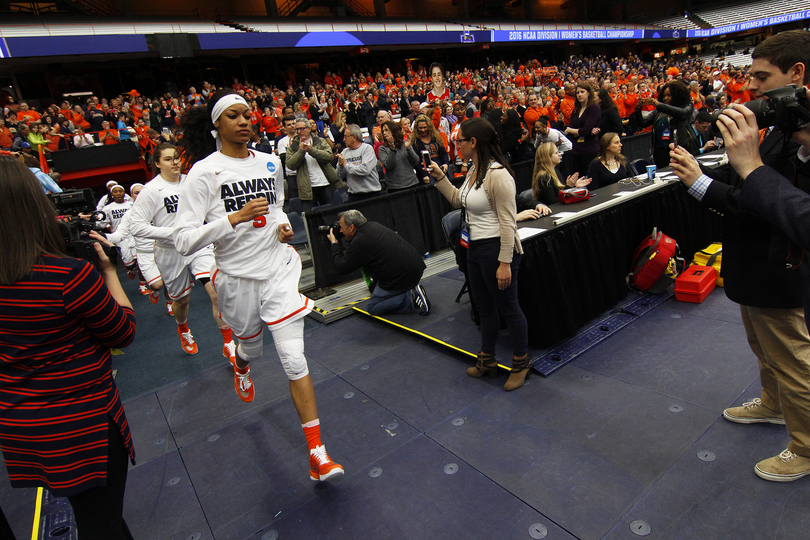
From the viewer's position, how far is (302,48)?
23.6 meters

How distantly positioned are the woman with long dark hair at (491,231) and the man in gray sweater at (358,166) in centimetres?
339

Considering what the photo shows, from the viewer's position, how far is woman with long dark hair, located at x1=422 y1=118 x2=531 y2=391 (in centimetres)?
279

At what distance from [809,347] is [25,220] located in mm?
3016

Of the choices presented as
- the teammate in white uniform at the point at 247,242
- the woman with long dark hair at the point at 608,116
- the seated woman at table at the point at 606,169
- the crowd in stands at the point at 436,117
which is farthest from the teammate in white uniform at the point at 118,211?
the woman with long dark hair at the point at 608,116

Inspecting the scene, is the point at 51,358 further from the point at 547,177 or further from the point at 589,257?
the point at 547,177

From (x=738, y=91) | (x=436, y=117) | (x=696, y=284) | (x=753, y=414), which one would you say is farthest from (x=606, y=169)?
(x=738, y=91)

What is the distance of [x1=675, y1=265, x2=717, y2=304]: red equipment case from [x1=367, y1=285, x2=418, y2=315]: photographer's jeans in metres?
2.39

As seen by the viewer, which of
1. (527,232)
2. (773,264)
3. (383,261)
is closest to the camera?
(773,264)

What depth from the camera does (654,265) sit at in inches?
161

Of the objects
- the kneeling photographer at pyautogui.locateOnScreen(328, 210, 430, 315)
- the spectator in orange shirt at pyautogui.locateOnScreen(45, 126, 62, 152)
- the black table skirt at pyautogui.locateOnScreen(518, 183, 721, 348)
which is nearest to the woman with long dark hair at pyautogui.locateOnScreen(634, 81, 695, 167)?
the black table skirt at pyautogui.locateOnScreen(518, 183, 721, 348)

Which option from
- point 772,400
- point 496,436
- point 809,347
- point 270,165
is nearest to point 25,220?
point 270,165

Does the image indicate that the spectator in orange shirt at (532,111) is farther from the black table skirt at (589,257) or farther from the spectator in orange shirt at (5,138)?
the spectator in orange shirt at (5,138)

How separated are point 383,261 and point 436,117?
536 cm

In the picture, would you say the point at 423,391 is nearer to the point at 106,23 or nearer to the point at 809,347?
the point at 809,347
